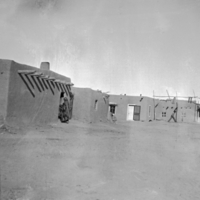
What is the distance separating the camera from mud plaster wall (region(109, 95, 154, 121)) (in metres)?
31.2

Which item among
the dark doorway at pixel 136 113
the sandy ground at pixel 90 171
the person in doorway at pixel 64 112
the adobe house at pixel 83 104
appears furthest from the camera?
the dark doorway at pixel 136 113

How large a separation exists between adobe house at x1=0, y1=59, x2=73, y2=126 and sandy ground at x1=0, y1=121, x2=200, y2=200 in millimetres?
1618

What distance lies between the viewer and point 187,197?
588cm

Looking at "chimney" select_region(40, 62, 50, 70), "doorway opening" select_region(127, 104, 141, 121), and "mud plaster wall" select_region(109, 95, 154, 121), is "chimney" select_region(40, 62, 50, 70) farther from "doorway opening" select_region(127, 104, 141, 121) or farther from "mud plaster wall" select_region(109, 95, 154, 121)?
"doorway opening" select_region(127, 104, 141, 121)

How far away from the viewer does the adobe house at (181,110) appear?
3534cm

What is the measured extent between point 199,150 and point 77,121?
33.0 feet

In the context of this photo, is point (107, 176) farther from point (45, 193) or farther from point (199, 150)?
point (199, 150)

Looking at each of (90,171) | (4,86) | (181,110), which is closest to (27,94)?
(4,86)

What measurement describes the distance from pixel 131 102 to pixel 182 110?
384 inches

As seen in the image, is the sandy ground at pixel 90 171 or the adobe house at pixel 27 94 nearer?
the sandy ground at pixel 90 171

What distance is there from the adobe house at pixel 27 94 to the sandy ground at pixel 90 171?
5.31 feet

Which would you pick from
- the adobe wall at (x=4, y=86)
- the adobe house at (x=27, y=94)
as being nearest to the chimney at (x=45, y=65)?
the adobe house at (x=27, y=94)

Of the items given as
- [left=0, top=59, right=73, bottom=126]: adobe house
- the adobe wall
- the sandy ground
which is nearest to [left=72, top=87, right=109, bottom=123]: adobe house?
[left=0, top=59, right=73, bottom=126]: adobe house

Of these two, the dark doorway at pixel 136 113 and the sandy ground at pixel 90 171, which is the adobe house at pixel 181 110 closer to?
the dark doorway at pixel 136 113
